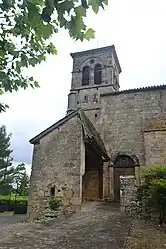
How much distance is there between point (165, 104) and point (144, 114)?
1392mm

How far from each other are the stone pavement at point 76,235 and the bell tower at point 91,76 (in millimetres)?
13207

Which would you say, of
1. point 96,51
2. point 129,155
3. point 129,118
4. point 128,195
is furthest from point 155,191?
point 96,51

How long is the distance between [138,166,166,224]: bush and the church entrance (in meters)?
4.89

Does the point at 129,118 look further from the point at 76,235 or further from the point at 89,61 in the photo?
the point at 76,235

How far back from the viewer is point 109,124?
15.5 metres

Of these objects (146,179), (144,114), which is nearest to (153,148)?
(144,114)

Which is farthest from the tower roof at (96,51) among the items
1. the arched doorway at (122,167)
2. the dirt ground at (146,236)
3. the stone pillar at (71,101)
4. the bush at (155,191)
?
the dirt ground at (146,236)

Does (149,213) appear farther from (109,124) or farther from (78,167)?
(109,124)

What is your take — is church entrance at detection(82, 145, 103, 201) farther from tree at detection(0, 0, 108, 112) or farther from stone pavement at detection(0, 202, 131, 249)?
tree at detection(0, 0, 108, 112)

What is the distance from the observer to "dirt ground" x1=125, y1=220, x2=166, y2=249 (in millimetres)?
5000

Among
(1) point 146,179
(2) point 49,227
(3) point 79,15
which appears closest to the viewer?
(3) point 79,15

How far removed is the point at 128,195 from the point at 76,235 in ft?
11.6

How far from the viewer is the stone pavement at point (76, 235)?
491 centimetres

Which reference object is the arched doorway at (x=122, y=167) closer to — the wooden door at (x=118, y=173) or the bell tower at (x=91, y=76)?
the wooden door at (x=118, y=173)
